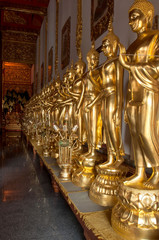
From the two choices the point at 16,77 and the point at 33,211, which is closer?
the point at 33,211

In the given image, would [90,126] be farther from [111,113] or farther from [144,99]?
[144,99]

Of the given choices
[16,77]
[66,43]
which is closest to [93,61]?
[66,43]

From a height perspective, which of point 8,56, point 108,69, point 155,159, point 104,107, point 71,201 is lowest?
point 71,201

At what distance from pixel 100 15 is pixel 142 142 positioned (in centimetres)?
221

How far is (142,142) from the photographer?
3.76 feet

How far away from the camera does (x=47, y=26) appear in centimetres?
793

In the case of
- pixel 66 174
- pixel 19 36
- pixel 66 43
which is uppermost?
pixel 19 36

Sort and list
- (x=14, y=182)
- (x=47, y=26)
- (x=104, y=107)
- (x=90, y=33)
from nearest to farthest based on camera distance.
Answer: (x=104, y=107) < (x=14, y=182) < (x=90, y=33) < (x=47, y=26)

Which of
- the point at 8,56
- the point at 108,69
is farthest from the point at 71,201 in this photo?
the point at 8,56

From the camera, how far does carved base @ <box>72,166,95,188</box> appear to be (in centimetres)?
184

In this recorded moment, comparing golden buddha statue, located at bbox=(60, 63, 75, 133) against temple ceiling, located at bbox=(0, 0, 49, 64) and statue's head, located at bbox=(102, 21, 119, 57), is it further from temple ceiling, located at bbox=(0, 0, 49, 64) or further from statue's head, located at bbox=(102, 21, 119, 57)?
temple ceiling, located at bbox=(0, 0, 49, 64)

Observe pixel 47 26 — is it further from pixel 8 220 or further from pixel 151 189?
pixel 151 189

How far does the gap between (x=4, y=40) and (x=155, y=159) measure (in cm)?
1159

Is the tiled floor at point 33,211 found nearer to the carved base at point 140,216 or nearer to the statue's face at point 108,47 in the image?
the carved base at point 140,216
